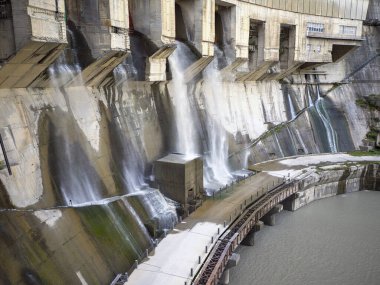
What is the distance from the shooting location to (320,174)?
29.1m

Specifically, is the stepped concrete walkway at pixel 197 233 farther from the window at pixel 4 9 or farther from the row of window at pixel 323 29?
the row of window at pixel 323 29

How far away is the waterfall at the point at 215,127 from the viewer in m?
28.2

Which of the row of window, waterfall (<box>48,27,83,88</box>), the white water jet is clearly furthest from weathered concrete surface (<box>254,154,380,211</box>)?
waterfall (<box>48,27,83,88</box>)

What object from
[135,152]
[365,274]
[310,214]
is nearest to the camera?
[365,274]

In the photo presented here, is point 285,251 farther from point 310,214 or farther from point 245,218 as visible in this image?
point 310,214

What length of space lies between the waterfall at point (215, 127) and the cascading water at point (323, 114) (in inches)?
451

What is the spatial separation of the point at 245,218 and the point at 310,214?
802 centimetres

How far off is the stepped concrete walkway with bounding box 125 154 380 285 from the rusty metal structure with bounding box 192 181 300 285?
0.33 metres

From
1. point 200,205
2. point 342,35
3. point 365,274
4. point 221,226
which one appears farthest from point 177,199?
point 342,35

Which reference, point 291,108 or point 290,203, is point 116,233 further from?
point 291,108

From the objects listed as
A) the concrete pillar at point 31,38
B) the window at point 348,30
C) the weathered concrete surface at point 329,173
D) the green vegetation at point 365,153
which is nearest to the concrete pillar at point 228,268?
the weathered concrete surface at point 329,173

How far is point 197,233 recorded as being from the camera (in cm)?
Result: 1827

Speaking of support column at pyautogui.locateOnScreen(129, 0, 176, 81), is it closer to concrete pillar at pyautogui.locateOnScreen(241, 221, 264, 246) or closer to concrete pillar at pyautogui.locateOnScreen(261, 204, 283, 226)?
concrete pillar at pyautogui.locateOnScreen(241, 221, 264, 246)

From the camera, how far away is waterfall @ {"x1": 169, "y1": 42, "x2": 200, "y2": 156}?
26061 millimetres
